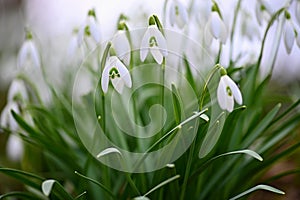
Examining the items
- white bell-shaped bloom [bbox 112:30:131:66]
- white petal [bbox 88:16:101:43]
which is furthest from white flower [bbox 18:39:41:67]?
white bell-shaped bloom [bbox 112:30:131:66]

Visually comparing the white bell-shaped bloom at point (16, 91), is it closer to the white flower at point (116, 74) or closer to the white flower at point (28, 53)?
the white flower at point (28, 53)

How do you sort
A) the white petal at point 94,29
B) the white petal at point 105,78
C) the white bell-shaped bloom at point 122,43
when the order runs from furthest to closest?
the white petal at point 94,29, the white bell-shaped bloom at point 122,43, the white petal at point 105,78

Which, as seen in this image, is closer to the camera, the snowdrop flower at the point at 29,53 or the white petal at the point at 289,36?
the white petal at the point at 289,36

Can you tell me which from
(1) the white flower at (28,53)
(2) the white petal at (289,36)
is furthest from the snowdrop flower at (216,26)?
(1) the white flower at (28,53)

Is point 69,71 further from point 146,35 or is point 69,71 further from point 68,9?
point 68,9

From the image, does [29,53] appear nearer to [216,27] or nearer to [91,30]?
[91,30]

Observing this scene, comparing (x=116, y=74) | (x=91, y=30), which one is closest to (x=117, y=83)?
(x=116, y=74)

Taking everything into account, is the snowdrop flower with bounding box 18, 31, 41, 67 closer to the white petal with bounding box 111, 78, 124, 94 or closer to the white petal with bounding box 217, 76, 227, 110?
the white petal with bounding box 111, 78, 124, 94
